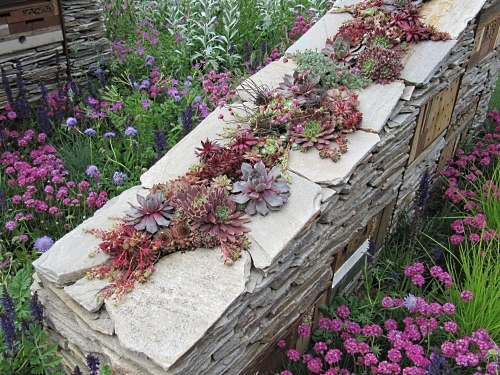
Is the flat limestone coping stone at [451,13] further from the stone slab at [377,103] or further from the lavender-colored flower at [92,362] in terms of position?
the lavender-colored flower at [92,362]

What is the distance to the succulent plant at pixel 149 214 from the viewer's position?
2.23 meters

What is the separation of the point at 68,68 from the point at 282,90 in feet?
7.39

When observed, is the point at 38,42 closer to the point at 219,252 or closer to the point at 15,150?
the point at 15,150

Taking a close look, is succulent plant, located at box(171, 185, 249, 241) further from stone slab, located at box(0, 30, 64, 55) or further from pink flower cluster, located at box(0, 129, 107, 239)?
stone slab, located at box(0, 30, 64, 55)

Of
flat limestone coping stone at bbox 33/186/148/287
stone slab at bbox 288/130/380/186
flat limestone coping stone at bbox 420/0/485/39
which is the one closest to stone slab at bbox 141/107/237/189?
flat limestone coping stone at bbox 33/186/148/287

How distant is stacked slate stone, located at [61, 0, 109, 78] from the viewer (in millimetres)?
4391

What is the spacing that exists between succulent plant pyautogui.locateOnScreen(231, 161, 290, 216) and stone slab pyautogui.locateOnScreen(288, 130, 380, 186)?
0.22m

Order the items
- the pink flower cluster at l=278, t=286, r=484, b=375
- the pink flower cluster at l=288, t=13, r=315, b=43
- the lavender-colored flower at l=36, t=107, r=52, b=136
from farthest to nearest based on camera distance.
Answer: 1. the pink flower cluster at l=288, t=13, r=315, b=43
2. the lavender-colored flower at l=36, t=107, r=52, b=136
3. the pink flower cluster at l=278, t=286, r=484, b=375

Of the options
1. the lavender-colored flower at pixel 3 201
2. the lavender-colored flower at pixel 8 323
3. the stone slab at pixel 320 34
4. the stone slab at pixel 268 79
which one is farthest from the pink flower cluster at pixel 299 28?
the lavender-colored flower at pixel 8 323

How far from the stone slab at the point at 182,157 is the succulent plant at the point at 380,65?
96cm

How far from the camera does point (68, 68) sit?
4.47 meters

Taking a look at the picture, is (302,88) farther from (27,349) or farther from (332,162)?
(27,349)

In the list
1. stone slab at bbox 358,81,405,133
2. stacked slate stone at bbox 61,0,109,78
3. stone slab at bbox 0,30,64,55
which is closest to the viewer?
stone slab at bbox 358,81,405,133

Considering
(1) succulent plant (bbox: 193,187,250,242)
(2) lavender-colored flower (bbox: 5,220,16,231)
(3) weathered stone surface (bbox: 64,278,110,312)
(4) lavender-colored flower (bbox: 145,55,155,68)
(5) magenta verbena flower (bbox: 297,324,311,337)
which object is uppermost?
(1) succulent plant (bbox: 193,187,250,242)
